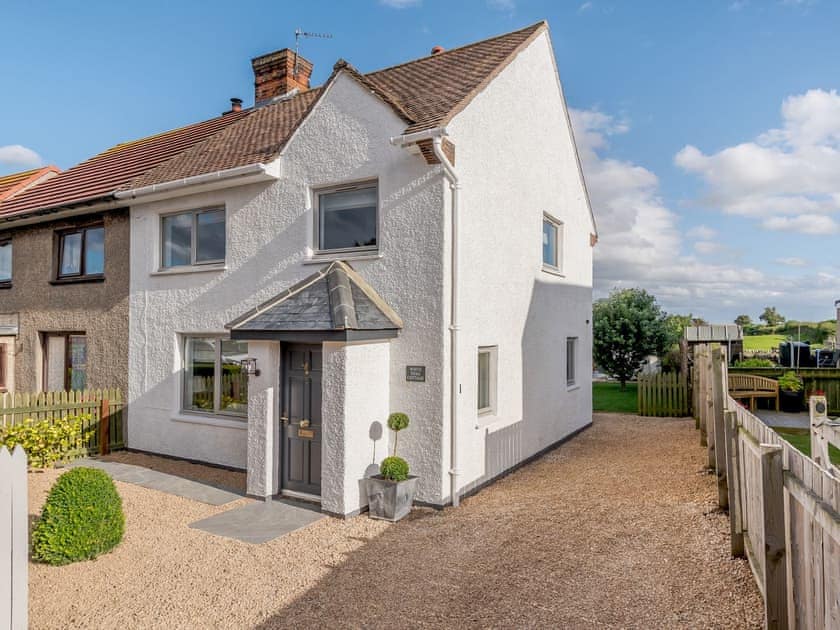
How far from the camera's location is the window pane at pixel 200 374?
10594 mm

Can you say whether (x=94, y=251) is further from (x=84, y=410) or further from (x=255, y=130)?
(x=255, y=130)

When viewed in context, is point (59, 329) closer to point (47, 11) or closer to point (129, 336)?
point (129, 336)

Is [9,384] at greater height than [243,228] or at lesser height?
lesser

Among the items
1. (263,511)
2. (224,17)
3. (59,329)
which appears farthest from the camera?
(59,329)

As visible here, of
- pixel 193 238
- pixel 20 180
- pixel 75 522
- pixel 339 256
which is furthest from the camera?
pixel 20 180

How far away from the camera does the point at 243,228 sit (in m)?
9.97

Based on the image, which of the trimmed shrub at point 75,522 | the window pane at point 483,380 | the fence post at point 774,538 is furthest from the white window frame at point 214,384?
the fence post at point 774,538

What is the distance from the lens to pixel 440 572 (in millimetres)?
5699

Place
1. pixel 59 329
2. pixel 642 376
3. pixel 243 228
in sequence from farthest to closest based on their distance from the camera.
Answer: pixel 642 376 → pixel 59 329 → pixel 243 228

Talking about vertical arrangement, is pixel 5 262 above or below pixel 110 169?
below

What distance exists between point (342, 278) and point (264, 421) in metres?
2.63

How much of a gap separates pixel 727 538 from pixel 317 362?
→ 6.12 metres

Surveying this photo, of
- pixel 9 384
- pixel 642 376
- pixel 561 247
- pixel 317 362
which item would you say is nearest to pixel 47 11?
pixel 317 362

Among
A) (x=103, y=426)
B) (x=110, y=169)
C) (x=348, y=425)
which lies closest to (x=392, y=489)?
(x=348, y=425)
